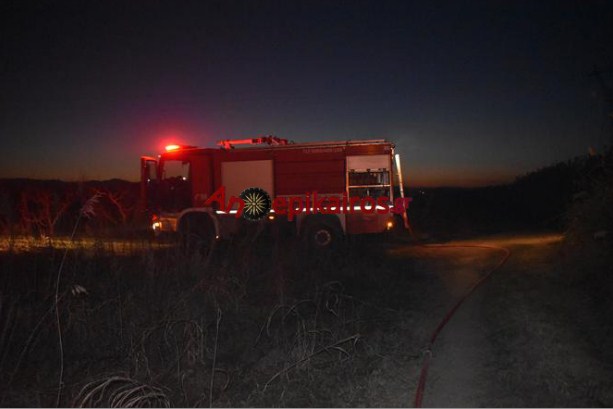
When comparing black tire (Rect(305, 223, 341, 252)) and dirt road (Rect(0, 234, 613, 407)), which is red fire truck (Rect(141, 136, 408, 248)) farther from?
dirt road (Rect(0, 234, 613, 407))

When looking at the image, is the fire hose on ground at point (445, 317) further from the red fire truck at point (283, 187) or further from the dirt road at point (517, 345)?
the red fire truck at point (283, 187)

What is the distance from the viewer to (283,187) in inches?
567

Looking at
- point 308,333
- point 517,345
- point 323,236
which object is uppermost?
point 323,236

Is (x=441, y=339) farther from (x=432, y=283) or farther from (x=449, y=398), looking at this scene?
(x=432, y=283)

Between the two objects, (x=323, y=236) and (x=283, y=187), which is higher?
(x=283, y=187)

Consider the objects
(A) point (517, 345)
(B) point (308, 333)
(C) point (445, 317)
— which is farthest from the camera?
(C) point (445, 317)

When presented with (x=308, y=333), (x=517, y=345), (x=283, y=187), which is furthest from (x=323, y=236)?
(x=517, y=345)

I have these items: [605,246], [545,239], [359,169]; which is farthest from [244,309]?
[545,239]

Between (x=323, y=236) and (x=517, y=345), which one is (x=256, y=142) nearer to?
(x=323, y=236)

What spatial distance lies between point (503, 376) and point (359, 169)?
370 inches

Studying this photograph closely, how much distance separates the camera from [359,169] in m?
14.0

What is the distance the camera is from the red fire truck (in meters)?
13.8

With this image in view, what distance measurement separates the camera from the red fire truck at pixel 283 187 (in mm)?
13820

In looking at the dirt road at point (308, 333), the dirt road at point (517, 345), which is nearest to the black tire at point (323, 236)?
the dirt road at point (308, 333)
